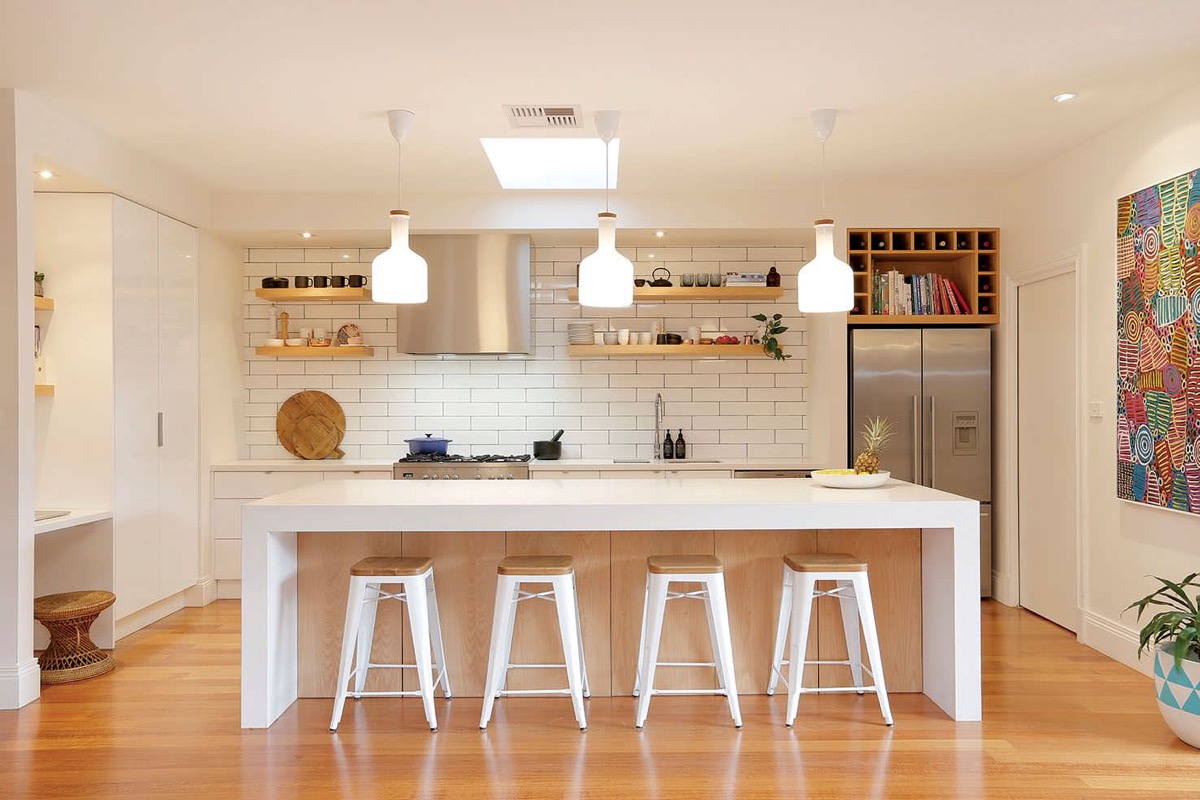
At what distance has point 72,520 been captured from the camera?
430cm

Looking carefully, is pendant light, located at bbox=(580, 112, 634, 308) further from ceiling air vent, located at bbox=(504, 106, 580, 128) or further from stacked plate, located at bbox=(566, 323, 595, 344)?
stacked plate, located at bbox=(566, 323, 595, 344)

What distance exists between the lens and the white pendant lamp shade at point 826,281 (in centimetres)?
383

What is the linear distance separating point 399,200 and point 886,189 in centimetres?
294

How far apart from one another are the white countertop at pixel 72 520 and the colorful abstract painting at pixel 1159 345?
476cm

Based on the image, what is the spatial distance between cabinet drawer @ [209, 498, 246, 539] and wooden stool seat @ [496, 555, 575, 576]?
9.30 ft

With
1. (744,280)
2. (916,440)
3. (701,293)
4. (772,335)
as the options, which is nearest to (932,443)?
(916,440)

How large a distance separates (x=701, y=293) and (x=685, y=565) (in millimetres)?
2867

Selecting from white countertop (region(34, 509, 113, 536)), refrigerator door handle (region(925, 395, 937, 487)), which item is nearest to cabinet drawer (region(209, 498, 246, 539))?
white countertop (region(34, 509, 113, 536))

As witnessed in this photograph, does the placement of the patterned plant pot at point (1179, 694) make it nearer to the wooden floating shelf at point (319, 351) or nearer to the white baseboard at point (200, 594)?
the wooden floating shelf at point (319, 351)

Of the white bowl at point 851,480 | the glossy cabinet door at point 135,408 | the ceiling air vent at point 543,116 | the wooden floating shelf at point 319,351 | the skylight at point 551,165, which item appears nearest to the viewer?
the white bowl at point 851,480

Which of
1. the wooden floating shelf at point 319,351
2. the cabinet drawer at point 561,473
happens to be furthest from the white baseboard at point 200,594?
the cabinet drawer at point 561,473

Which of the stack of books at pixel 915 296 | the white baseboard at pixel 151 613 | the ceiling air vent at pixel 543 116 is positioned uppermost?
the ceiling air vent at pixel 543 116

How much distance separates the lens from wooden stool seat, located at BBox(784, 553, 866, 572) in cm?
348

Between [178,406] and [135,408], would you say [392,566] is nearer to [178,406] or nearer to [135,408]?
[135,408]
